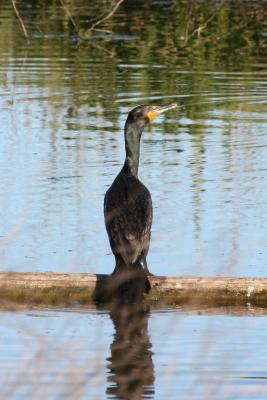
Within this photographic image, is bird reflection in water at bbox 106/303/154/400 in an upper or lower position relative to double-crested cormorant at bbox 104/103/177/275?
lower

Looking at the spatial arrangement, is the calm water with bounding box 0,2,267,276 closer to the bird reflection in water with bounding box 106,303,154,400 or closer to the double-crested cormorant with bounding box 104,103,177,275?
the double-crested cormorant with bounding box 104,103,177,275

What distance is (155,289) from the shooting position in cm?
785

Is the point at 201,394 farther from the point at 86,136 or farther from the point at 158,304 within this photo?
the point at 86,136

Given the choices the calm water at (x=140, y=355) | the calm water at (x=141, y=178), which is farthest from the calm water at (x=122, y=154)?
the calm water at (x=140, y=355)

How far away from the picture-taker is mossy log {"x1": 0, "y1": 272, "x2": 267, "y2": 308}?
7711 mm

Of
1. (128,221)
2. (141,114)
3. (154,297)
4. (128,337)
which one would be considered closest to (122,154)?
(141,114)

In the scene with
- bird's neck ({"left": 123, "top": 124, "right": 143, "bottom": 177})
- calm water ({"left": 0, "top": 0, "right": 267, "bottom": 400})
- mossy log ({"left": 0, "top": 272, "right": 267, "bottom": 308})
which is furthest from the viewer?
bird's neck ({"left": 123, "top": 124, "right": 143, "bottom": 177})

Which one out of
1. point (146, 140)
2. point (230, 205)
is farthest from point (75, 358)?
point (146, 140)

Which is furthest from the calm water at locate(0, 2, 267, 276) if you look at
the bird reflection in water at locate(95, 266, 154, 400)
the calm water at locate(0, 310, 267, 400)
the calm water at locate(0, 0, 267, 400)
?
the bird reflection in water at locate(95, 266, 154, 400)

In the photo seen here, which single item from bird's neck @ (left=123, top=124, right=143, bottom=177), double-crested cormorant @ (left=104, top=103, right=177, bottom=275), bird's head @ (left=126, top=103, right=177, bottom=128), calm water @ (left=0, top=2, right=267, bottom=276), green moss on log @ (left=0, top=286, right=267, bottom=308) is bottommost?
calm water @ (left=0, top=2, right=267, bottom=276)

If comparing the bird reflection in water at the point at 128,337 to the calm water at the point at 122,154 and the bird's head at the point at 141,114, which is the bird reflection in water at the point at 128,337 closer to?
the calm water at the point at 122,154

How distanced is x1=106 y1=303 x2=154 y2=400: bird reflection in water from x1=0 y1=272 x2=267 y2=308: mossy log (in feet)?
0.53

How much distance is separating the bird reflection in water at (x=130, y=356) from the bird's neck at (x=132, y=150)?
124cm

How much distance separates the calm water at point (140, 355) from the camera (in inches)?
249
